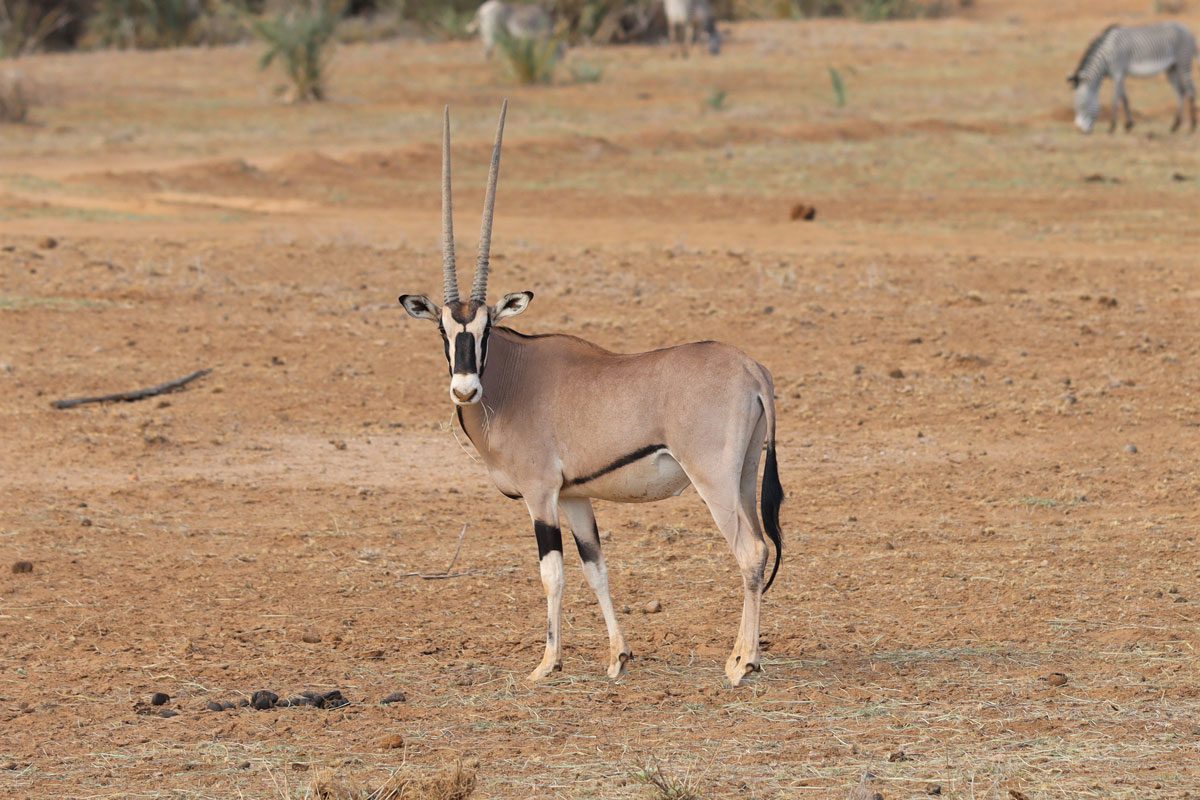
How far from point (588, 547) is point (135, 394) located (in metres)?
5.57

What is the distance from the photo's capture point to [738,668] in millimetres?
6570

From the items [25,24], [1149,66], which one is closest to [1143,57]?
[1149,66]

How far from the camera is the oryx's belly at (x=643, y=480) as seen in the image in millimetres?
6547

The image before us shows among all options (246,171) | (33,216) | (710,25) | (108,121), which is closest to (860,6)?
(710,25)

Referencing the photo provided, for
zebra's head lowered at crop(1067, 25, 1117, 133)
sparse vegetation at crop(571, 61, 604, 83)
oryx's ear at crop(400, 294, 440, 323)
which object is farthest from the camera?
sparse vegetation at crop(571, 61, 604, 83)

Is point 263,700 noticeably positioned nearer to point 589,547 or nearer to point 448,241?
point 589,547

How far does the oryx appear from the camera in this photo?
20.9ft

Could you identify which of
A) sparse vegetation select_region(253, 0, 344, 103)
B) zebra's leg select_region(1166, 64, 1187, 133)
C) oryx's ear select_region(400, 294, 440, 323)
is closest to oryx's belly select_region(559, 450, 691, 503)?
oryx's ear select_region(400, 294, 440, 323)

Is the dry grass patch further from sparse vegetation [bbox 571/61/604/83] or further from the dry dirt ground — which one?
sparse vegetation [bbox 571/61/604/83]

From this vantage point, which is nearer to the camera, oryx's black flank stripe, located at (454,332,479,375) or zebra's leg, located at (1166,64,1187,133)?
oryx's black flank stripe, located at (454,332,479,375)

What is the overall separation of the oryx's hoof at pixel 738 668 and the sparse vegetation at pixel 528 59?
25395mm

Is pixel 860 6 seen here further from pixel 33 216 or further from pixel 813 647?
pixel 813 647

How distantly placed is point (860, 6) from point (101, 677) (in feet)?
126

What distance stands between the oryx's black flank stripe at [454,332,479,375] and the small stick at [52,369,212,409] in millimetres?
5652
